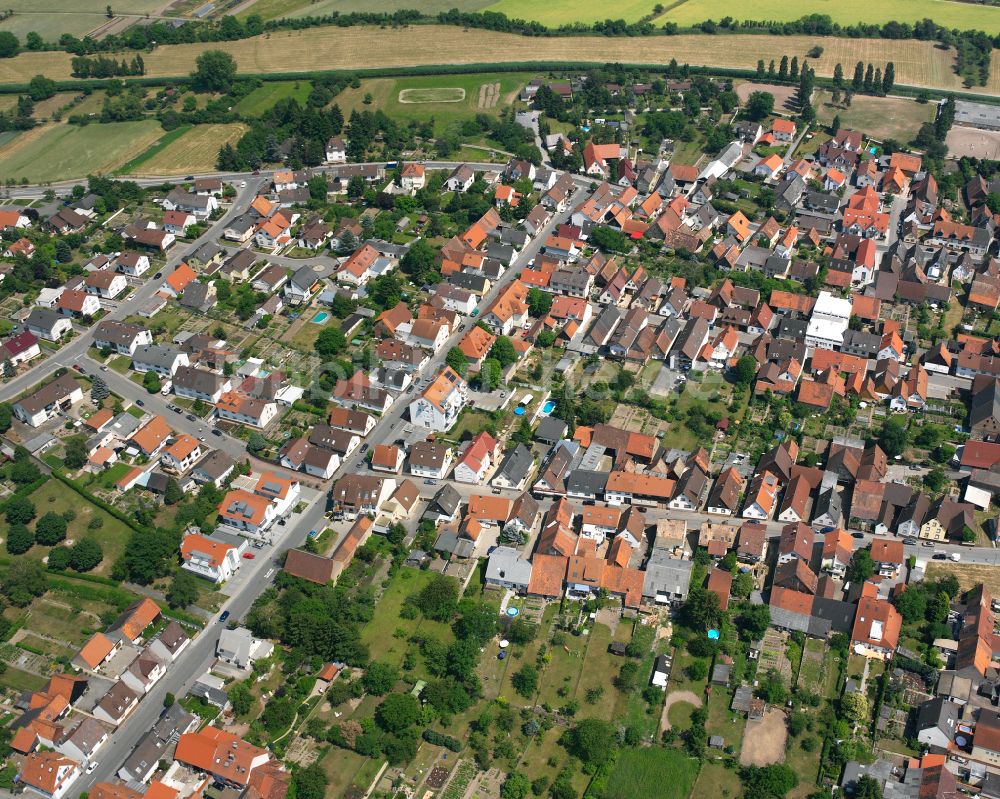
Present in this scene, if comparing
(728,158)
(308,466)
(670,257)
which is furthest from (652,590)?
(728,158)

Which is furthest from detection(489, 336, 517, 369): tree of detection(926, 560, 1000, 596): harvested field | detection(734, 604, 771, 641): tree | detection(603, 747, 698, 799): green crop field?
detection(603, 747, 698, 799): green crop field

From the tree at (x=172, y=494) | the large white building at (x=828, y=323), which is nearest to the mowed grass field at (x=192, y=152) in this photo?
the tree at (x=172, y=494)

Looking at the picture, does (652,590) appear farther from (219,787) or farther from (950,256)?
(950,256)

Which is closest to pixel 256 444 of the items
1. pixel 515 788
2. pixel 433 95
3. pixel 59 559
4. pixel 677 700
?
pixel 59 559

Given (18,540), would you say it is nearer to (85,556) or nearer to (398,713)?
(85,556)

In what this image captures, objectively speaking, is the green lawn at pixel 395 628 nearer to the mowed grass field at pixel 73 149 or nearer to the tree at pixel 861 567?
the tree at pixel 861 567

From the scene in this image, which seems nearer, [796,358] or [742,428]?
[742,428]
